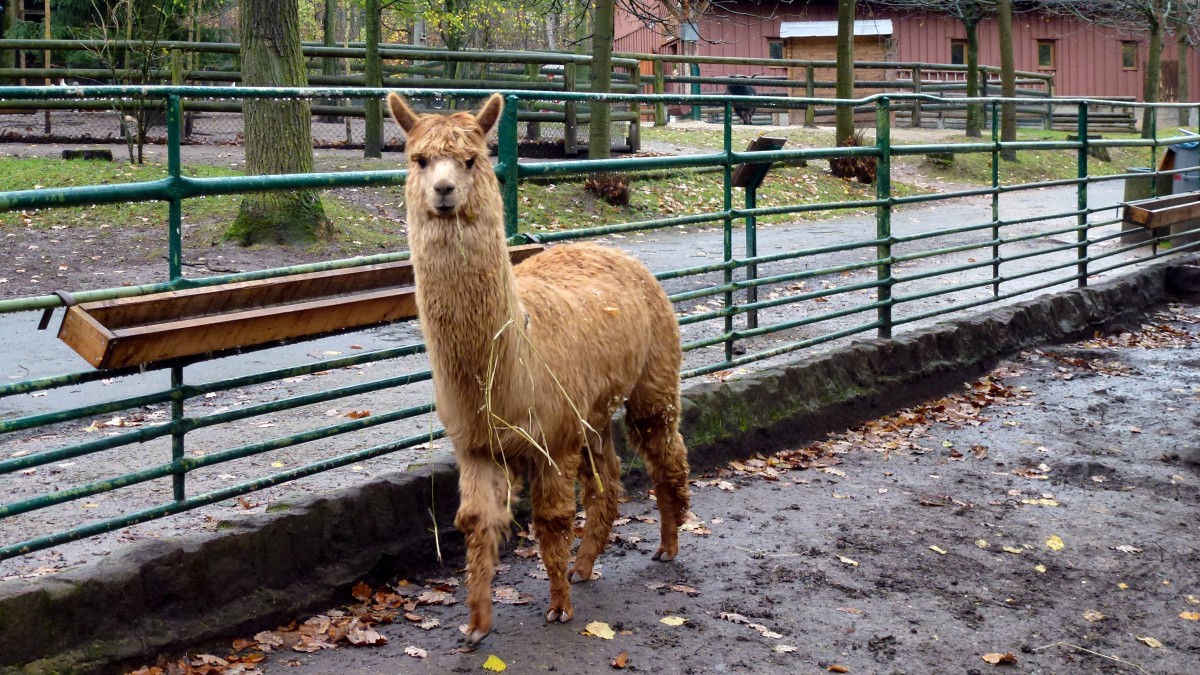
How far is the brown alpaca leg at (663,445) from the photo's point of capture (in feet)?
17.2

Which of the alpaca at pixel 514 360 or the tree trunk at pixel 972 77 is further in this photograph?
the tree trunk at pixel 972 77

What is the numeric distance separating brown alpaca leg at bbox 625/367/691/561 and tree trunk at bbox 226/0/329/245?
24.3ft

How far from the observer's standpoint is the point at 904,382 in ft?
26.7

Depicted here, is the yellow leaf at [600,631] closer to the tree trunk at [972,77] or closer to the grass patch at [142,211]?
the grass patch at [142,211]

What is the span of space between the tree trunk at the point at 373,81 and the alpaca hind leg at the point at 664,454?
12.1 meters

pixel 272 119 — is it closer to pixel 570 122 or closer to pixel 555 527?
pixel 570 122

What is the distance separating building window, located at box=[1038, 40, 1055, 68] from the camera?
42938 millimetres

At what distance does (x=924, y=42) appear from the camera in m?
40.7

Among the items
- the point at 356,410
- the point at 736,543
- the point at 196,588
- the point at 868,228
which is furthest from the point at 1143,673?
the point at 868,228

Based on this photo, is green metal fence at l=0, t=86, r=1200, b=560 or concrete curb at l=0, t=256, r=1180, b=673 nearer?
concrete curb at l=0, t=256, r=1180, b=673

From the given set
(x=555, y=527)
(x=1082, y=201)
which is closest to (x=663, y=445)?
(x=555, y=527)

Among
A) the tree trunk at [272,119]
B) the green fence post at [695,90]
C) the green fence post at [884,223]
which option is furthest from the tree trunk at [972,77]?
the green fence post at [884,223]

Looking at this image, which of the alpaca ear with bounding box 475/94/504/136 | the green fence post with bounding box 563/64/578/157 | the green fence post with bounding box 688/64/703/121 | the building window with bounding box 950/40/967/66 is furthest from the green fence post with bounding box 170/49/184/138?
the building window with bounding box 950/40/967/66

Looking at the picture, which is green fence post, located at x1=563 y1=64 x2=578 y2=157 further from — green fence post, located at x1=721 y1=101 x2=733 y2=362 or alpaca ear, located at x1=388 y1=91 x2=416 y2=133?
alpaca ear, located at x1=388 y1=91 x2=416 y2=133
